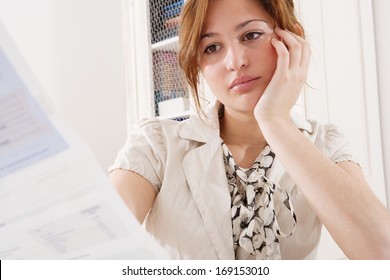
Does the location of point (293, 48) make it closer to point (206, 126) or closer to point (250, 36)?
point (250, 36)

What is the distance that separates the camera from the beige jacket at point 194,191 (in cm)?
66

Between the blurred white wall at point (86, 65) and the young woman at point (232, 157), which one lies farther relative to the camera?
the blurred white wall at point (86, 65)

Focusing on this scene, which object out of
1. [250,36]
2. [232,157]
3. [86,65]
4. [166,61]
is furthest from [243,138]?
[86,65]

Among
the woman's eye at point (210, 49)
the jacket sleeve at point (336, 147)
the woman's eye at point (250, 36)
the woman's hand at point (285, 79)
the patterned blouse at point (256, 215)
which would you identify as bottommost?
the patterned blouse at point (256, 215)

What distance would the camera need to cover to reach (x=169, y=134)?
0.71 metres

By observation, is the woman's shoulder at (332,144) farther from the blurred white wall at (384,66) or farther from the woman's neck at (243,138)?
the blurred white wall at (384,66)

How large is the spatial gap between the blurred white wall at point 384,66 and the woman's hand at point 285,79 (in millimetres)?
470

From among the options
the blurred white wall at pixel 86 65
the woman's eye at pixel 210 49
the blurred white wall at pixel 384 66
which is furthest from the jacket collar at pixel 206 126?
the blurred white wall at pixel 86 65

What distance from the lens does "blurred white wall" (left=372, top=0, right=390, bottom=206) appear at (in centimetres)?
107

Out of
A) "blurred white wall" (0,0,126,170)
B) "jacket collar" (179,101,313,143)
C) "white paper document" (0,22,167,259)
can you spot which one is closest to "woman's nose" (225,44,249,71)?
"jacket collar" (179,101,313,143)

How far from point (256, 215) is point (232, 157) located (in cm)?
11

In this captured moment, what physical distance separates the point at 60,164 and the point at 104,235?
4 cm

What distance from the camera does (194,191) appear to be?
2.22 ft
